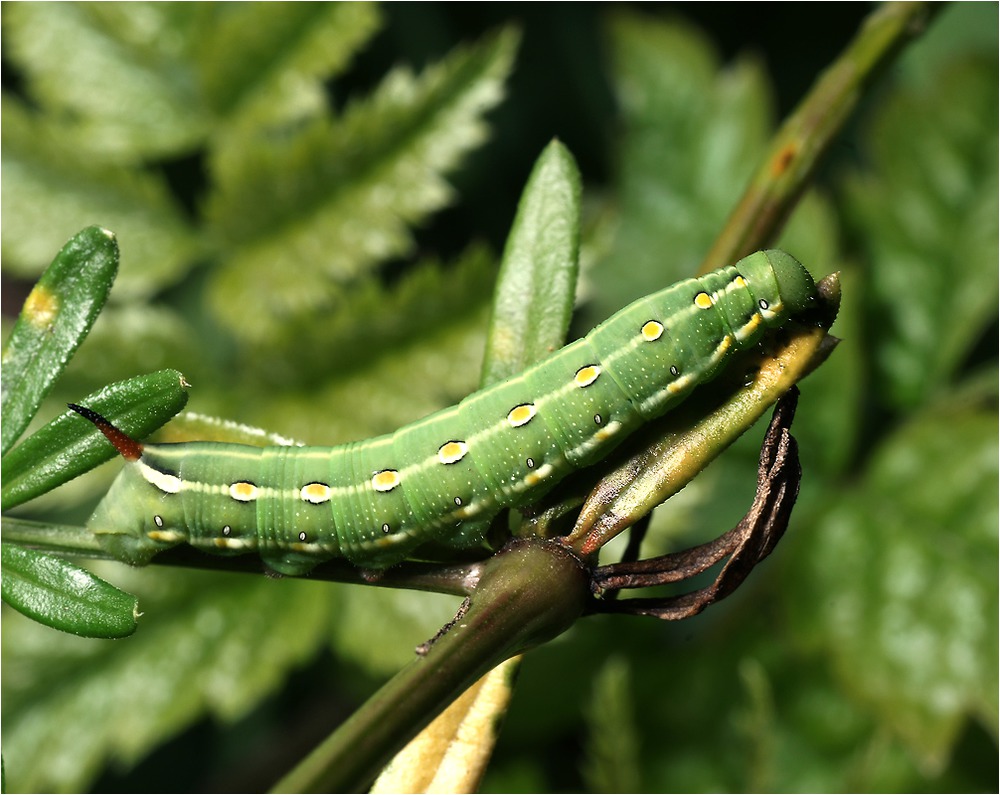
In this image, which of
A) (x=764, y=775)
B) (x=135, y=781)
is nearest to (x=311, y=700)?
(x=135, y=781)

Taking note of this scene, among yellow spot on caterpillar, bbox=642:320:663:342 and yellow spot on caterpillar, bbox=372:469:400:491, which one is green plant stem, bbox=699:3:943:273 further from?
yellow spot on caterpillar, bbox=372:469:400:491

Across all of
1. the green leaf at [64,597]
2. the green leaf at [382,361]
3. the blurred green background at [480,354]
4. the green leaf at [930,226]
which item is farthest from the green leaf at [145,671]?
the green leaf at [930,226]

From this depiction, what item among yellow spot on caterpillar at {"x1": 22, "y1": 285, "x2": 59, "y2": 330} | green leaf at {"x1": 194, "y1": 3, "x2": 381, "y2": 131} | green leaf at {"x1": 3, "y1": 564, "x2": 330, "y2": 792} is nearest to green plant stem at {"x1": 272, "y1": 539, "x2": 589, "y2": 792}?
yellow spot on caterpillar at {"x1": 22, "y1": 285, "x2": 59, "y2": 330}

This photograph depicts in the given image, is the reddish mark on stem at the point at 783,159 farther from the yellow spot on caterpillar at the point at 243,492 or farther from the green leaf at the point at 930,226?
the green leaf at the point at 930,226

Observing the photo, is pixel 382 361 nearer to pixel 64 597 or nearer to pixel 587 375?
pixel 587 375

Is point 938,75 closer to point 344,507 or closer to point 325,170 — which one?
point 325,170

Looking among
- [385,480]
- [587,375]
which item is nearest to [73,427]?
[385,480]
